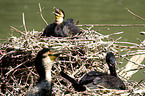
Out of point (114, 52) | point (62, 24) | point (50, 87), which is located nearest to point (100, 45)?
point (114, 52)

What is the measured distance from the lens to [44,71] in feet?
8.21

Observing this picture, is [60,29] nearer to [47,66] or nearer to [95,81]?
[47,66]

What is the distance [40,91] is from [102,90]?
1.37 feet

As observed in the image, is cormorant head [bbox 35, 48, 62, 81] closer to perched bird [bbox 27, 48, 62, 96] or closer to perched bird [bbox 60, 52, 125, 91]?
perched bird [bbox 27, 48, 62, 96]

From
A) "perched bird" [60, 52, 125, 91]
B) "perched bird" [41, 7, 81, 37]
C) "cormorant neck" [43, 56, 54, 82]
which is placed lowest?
"perched bird" [60, 52, 125, 91]

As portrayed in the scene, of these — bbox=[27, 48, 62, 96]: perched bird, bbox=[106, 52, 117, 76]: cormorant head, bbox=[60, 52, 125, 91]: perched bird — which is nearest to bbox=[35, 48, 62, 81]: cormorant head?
bbox=[27, 48, 62, 96]: perched bird

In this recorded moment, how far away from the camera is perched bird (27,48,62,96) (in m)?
2.43

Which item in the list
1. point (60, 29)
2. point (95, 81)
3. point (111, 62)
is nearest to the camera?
point (95, 81)

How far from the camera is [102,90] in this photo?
2438 mm

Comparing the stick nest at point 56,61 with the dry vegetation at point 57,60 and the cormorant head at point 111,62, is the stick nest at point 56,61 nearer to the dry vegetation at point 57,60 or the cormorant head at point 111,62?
the dry vegetation at point 57,60

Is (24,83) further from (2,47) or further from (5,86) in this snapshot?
(2,47)

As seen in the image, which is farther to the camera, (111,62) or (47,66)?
(111,62)

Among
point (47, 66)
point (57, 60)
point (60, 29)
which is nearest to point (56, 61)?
point (57, 60)

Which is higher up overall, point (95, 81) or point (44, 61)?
point (44, 61)
